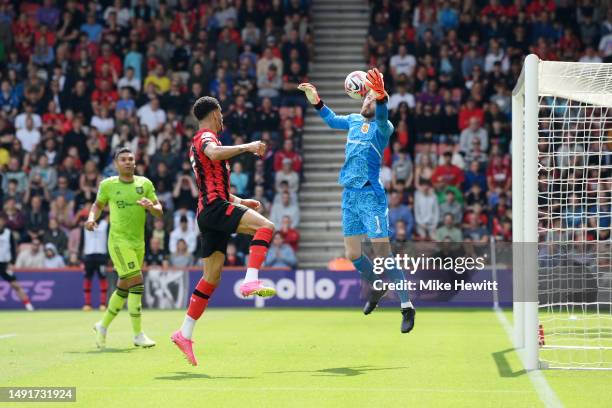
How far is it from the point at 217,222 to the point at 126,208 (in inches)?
125

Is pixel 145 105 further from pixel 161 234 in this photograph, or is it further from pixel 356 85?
pixel 356 85

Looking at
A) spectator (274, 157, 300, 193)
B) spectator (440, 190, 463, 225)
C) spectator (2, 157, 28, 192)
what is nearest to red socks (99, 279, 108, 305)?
spectator (2, 157, 28, 192)

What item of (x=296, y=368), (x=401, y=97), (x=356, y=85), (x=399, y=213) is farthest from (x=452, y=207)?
(x=296, y=368)

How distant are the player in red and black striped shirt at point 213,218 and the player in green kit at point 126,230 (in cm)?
234

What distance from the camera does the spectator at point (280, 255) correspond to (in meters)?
21.1

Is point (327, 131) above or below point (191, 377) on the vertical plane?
above

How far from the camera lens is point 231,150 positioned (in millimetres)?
9195

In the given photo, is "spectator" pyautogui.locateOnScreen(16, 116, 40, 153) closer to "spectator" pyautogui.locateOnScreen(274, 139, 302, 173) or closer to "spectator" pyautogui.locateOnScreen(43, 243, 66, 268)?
"spectator" pyautogui.locateOnScreen(43, 243, 66, 268)

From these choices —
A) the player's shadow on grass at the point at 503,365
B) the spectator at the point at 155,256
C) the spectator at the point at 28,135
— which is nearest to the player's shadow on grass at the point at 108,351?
the player's shadow on grass at the point at 503,365

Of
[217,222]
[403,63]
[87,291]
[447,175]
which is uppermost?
[403,63]

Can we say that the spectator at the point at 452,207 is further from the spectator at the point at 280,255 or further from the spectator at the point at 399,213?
the spectator at the point at 280,255

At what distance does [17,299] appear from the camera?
21.0 m

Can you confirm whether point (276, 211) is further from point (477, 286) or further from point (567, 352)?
point (567, 352)

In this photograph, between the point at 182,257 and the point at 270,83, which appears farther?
the point at 270,83
